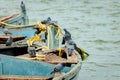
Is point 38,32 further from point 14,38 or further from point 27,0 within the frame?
point 27,0

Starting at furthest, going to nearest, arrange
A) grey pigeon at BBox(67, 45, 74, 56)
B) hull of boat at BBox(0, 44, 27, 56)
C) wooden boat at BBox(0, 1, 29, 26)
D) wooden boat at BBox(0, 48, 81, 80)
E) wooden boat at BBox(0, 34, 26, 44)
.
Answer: wooden boat at BBox(0, 1, 29, 26), wooden boat at BBox(0, 34, 26, 44), hull of boat at BBox(0, 44, 27, 56), grey pigeon at BBox(67, 45, 74, 56), wooden boat at BBox(0, 48, 81, 80)

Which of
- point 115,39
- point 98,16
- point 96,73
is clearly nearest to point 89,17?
point 98,16

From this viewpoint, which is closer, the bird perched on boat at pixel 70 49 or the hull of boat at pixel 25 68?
the hull of boat at pixel 25 68

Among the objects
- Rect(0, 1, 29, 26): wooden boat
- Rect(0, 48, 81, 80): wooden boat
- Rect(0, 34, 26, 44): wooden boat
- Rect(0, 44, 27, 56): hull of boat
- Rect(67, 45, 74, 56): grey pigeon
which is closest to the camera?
Rect(0, 48, 81, 80): wooden boat

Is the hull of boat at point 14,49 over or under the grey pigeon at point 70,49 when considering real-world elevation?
under

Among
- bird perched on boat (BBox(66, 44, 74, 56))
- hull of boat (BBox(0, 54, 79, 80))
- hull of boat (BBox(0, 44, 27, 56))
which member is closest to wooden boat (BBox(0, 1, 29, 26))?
hull of boat (BBox(0, 44, 27, 56))

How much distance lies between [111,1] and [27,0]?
5.47 meters

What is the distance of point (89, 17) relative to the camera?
22625mm

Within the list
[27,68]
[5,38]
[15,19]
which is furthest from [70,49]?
[15,19]

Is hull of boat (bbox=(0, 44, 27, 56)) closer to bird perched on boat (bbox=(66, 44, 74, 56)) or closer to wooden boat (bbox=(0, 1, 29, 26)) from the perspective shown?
bird perched on boat (bbox=(66, 44, 74, 56))

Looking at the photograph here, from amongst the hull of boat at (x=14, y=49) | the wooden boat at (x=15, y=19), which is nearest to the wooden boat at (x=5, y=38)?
the hull of boat at (x=14, y=49)

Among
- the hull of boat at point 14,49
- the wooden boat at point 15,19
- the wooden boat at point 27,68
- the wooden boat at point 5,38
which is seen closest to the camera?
the wooden boat at point 27,68

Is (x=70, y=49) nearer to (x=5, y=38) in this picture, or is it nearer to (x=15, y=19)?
(x=5, y=38)

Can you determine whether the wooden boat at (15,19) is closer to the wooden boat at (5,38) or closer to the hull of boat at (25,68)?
the wooden boat at (5,38)
